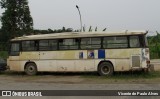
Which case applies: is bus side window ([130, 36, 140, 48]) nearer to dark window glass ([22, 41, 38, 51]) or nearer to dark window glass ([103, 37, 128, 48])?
dark window glass ([103, 37, 128, 48])

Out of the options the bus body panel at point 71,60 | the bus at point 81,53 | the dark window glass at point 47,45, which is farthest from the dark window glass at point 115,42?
the dark window glass at point 47,45

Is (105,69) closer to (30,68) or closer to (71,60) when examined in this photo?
(71,60)

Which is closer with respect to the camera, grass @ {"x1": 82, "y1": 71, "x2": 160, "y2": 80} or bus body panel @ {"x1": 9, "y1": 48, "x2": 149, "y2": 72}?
grass @ {"x1": 82, "y1": 71, "x2": 160, "y2": 80}

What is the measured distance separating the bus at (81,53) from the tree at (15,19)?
53.2 meters

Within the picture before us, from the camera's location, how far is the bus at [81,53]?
22.8 meters

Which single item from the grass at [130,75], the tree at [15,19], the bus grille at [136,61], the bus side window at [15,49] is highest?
the tree at [15,19]

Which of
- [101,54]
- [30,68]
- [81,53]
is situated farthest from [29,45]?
[101,54]

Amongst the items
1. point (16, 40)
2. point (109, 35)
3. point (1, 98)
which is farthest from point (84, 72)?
point (1, 98)

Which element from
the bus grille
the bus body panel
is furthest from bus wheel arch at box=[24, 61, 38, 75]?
the bus grille

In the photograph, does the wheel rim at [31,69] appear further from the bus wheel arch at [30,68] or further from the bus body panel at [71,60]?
the bus body panel at [71,60]

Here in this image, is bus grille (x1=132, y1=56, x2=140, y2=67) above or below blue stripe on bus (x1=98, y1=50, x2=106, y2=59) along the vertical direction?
below

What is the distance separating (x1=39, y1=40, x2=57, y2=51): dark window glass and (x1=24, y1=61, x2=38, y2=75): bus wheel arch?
118 centimetres

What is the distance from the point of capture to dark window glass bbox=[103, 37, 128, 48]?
22984 mm

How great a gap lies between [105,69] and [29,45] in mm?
5334
